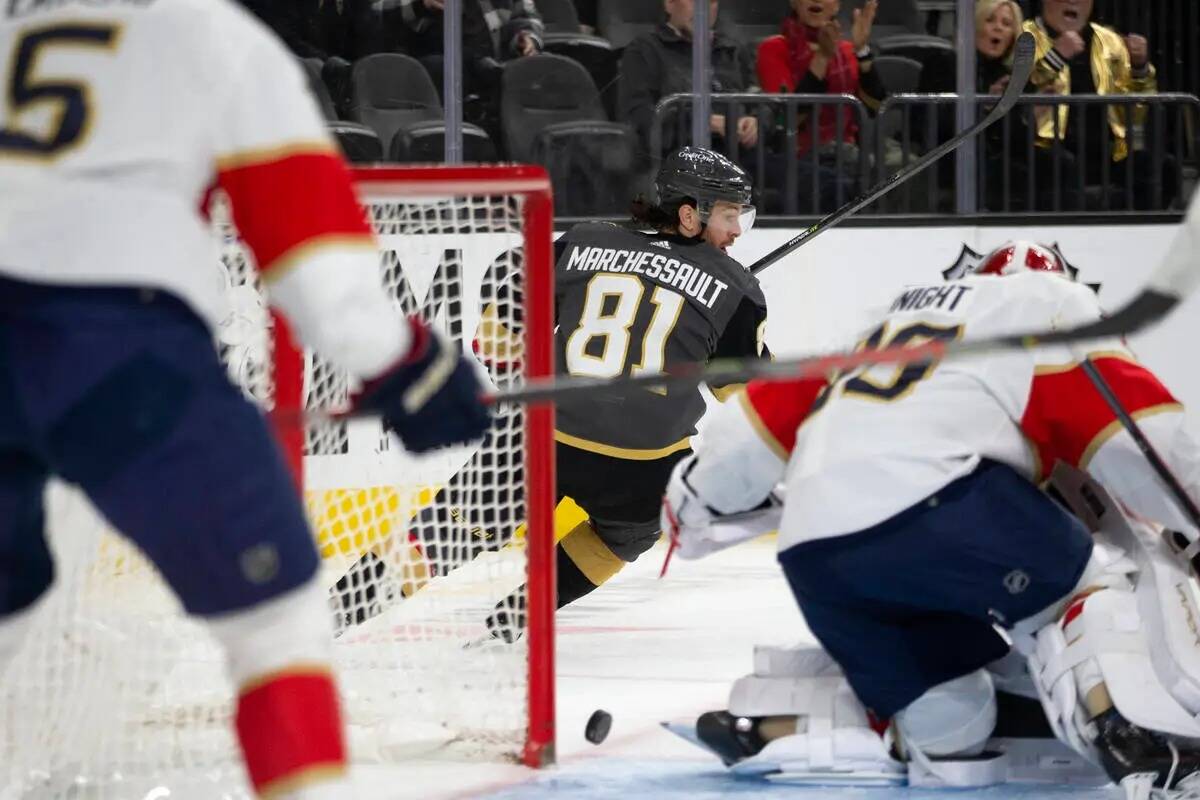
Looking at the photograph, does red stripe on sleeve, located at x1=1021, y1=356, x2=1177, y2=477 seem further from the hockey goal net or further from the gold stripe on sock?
the gold stripe on sock

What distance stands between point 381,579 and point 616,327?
842 millimetres

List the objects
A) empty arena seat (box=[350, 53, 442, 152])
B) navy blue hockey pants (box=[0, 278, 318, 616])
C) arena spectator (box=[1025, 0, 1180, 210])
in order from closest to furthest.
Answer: navy blue hockey pants (box=[0, 278, 318, 616]), empty arena seat (box=[350, 53, 442, 152]), arena spectator (box=[1025, 0, 1180, 210])

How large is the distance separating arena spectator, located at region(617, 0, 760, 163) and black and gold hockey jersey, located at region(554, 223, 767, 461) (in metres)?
2.21

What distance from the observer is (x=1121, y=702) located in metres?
2.62

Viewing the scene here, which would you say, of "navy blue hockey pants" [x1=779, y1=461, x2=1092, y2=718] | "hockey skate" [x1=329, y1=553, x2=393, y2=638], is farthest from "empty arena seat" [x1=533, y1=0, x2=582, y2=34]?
"navy blue hockey pants" [x1=779, y1=461, x2=1092, y2=718]

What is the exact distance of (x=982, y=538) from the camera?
2688 millimetres

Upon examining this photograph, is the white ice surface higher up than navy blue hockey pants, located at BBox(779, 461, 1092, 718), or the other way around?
navy blue hockey pants, located at BBox(779, 461, 1092, 718)

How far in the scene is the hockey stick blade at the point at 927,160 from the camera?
535cm

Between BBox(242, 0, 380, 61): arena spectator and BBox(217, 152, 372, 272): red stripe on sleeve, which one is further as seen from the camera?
BBox(242, 0, 380, 61): arena spectator

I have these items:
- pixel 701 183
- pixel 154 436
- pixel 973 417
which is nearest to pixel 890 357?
pixel 973 417

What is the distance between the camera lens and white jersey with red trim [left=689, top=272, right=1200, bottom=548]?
263 centimetres

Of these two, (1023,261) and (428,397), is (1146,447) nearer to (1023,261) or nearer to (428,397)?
(1023,261)

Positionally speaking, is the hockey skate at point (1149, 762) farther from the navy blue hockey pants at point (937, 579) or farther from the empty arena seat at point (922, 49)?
the empty arena seat at point (922, 49)

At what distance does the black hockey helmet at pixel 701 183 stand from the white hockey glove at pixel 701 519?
125 cm
